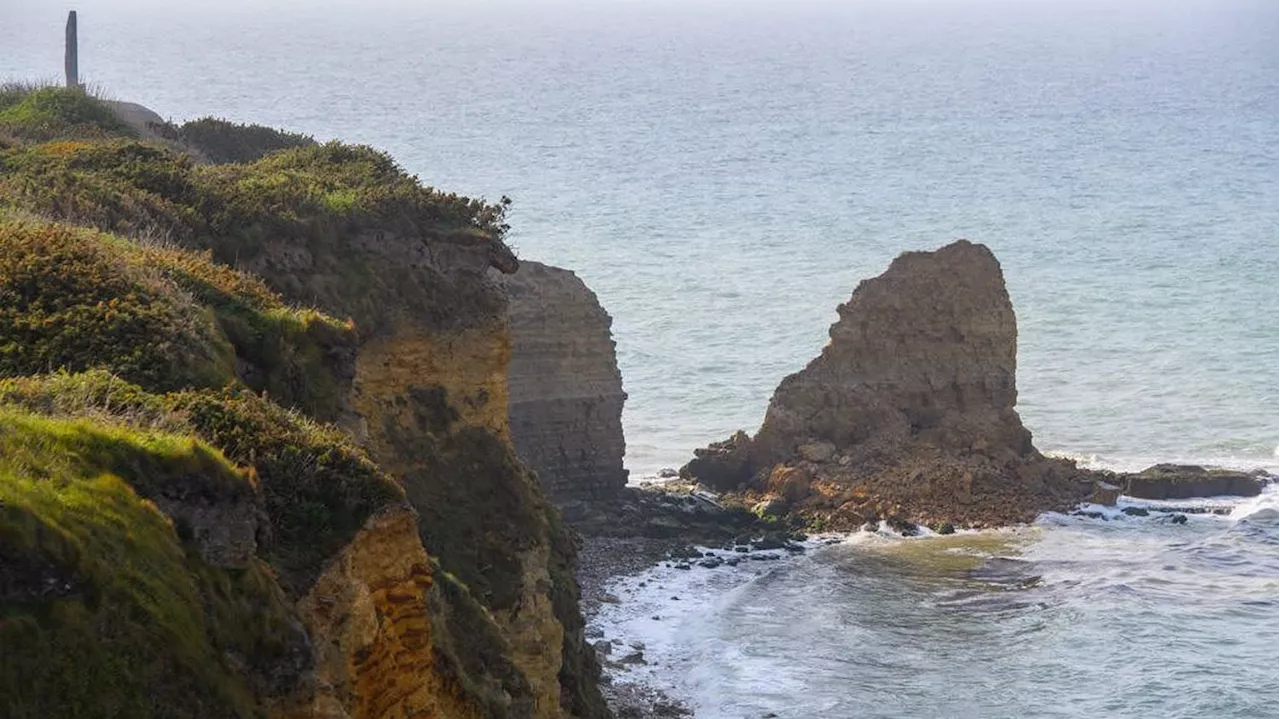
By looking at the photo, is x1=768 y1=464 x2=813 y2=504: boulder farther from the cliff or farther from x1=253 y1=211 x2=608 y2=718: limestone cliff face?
x1=253 y1=211 x2=608 y2=718: limestone cliff face

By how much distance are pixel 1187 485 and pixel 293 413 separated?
4039cm

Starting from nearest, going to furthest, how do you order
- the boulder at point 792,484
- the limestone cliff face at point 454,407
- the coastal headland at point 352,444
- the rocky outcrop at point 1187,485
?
1. the coastal headland at point 352,444
2. the limestone cliff face at point 454,407
3. the boulder at point 792,484
4. the rocky outcrop at point 1187,485

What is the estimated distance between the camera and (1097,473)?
58.2 metres

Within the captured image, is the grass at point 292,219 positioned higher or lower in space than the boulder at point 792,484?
higher

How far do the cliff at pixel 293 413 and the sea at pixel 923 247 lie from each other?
898 centimetres

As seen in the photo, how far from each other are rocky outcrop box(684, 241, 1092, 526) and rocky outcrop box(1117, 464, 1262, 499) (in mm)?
1309

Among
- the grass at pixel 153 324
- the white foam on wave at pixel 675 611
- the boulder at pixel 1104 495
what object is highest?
the grass at pixel 153 324

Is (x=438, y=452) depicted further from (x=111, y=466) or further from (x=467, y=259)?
(x=111, y=466)

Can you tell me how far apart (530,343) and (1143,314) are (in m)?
43.3

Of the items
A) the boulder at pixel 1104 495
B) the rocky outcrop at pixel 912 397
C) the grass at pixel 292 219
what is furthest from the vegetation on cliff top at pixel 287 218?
the boulder at pixel 1104 495

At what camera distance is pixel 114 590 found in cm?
1399

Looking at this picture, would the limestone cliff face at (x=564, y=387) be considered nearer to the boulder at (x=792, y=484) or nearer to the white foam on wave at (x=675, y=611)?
the boulder at (x=792, y=484)

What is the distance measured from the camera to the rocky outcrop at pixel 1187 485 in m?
56.6

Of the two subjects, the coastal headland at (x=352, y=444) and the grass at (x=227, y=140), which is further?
the grass at (x=227, y=140)
